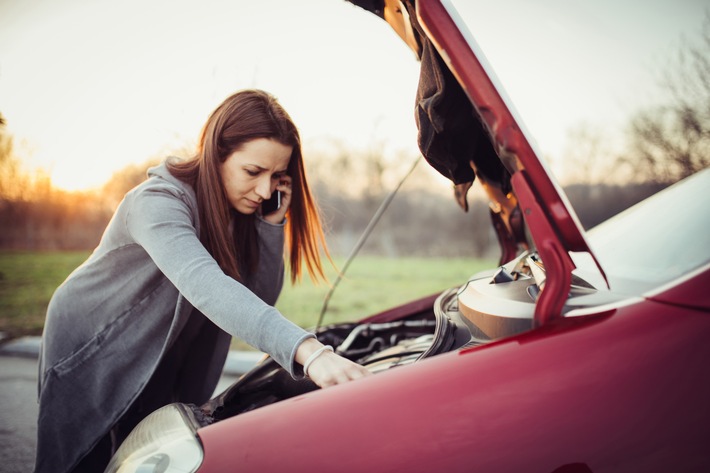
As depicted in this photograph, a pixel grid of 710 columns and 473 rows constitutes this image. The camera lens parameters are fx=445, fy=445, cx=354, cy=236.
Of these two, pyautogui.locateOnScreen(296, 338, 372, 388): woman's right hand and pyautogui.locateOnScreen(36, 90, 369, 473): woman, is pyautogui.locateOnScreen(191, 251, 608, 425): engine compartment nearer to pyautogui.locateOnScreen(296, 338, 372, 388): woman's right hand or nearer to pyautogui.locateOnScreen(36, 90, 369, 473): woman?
pyautogui.locateOnScreen(296, 338, 372, 388): woman's right hand

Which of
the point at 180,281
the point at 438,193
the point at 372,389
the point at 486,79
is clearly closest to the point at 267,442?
the point at 372,389

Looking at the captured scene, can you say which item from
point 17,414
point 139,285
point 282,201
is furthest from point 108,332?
point 17,414

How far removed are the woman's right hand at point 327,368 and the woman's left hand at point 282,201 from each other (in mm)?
942

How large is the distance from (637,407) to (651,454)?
85mm

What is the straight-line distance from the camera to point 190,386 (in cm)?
202

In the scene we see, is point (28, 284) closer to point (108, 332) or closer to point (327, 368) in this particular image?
point (108, 332)

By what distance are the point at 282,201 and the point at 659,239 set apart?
4.66ft

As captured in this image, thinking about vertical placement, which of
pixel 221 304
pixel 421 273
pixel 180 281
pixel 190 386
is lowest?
pixel 421 273

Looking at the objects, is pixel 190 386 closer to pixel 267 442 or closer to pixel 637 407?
pixel 267 442

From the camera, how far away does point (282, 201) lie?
201cm

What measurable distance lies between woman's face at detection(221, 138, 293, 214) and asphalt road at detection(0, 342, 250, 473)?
200 cm

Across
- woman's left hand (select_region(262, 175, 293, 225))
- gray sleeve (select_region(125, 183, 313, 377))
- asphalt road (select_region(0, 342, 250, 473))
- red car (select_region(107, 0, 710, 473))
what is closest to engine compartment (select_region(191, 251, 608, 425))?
red car (select_region(107, 0, 710, 473))

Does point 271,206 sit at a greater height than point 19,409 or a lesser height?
greater

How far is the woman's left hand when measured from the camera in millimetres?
1983
